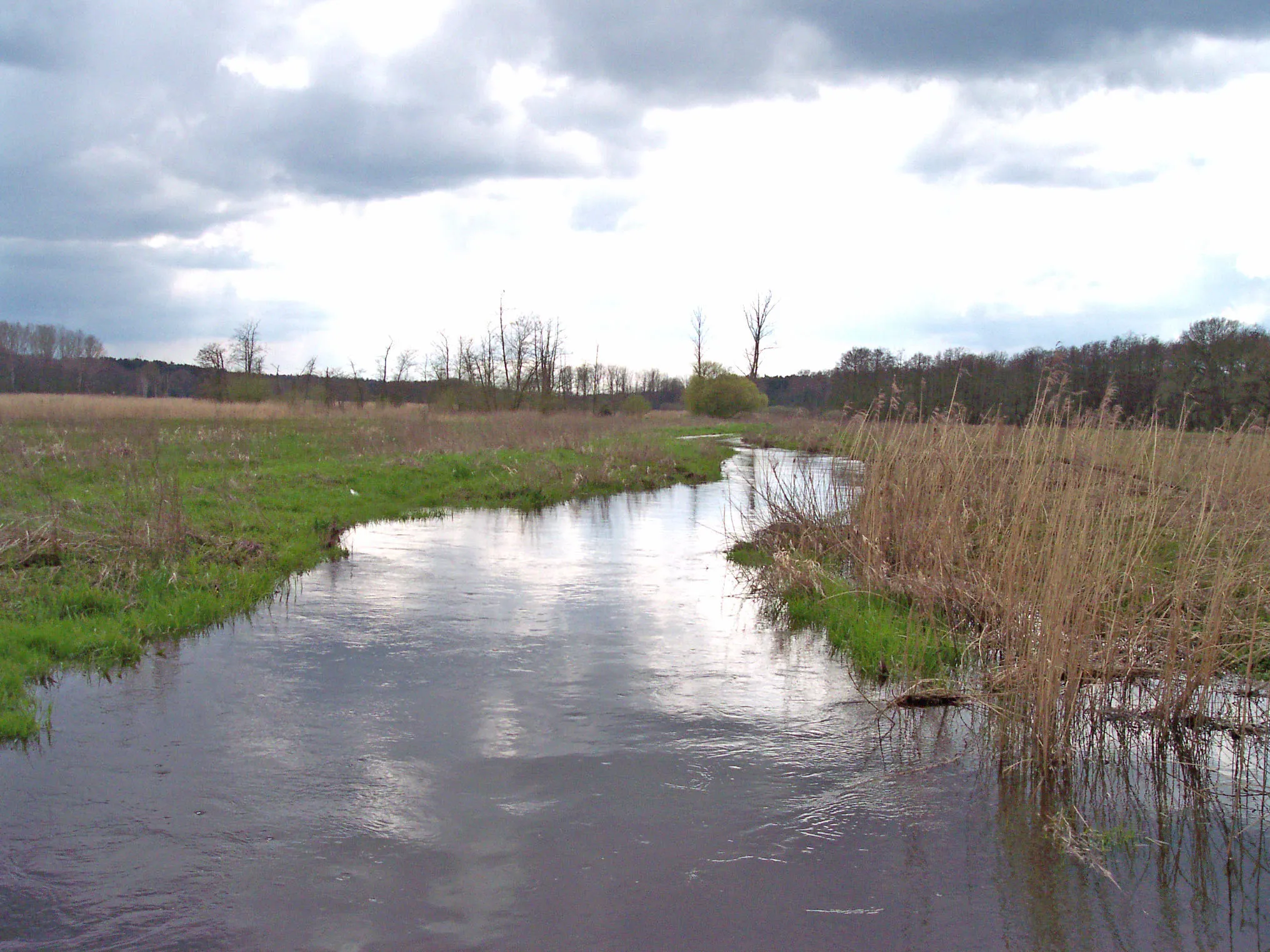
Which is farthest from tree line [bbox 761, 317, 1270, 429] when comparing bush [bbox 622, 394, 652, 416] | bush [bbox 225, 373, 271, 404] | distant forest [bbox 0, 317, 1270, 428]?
bush [bbox 225, 373, 271, 404]

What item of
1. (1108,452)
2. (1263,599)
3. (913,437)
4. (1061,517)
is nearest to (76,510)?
(913,437)

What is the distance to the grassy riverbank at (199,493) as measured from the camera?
6840mm

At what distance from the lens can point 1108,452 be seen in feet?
23.1

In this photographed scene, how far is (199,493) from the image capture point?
1195 centimetres

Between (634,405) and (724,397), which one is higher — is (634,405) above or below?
below

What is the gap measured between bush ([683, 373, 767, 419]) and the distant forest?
3.69 meters

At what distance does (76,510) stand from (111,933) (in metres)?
7.32

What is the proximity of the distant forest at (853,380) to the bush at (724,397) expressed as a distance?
12.1 ft

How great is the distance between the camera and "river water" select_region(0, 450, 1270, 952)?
3.31 m

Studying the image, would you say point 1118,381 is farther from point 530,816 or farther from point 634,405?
point 634,405

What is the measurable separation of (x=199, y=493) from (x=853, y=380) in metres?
43.8

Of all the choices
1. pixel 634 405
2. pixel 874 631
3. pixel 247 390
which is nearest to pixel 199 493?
pixel 874 631

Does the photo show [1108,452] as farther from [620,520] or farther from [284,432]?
[284,432]

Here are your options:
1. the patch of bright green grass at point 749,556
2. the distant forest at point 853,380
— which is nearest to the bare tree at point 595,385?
the distant forest at point 853,380
